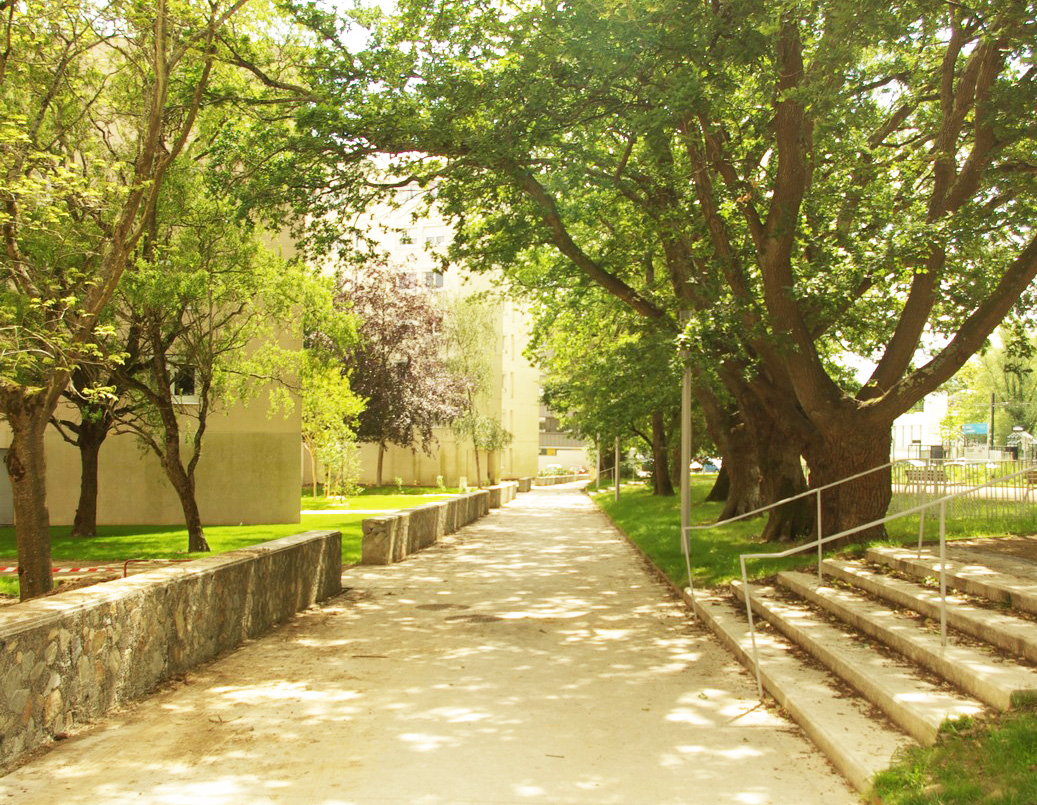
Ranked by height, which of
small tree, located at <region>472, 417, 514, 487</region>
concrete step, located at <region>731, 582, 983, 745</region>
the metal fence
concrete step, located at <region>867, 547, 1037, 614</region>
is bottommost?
concrete step, located at <region>731, 582, 983, 745</region>

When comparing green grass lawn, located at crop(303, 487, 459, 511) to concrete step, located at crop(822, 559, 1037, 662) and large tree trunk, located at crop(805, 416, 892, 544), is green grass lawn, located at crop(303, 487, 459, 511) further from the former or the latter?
concrete step, located at crop(822, 559, 1037, 662)

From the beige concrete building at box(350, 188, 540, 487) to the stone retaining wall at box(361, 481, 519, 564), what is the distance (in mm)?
19136

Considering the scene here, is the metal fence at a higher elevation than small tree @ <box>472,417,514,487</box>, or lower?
lower

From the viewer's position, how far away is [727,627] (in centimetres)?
980

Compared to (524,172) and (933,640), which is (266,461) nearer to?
(524,172)

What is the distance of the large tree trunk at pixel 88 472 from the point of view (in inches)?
876

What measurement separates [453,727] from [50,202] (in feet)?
24.7

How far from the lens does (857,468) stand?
534 inches

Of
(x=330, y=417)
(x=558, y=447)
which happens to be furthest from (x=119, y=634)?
(x=558, y=447)

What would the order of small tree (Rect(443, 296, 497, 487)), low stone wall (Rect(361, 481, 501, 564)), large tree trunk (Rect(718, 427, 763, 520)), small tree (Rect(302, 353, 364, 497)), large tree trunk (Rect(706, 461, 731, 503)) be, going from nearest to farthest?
1. low stone wall (Rect(361, 481, 501, 564))
2. large tree trunk (Rect(718, 427, 763, 520))
3. large tree trunk (Rect(706, 461, 731, 503))
4. small tree (Rect(302, 353, 364, 497))
5. small tree (Rect(443, 296, 497, 487))

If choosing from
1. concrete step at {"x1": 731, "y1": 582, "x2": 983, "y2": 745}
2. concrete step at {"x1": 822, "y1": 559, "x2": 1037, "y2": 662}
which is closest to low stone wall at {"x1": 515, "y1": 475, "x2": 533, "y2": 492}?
concrete step at {"x1": 822, "y1": 559, "x2": 1037, "y2": 662}

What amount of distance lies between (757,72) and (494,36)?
343cm

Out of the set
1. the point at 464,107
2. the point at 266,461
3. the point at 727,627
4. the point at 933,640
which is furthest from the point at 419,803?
the point at 266,461

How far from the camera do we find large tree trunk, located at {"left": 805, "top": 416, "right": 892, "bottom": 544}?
13.4 metres
